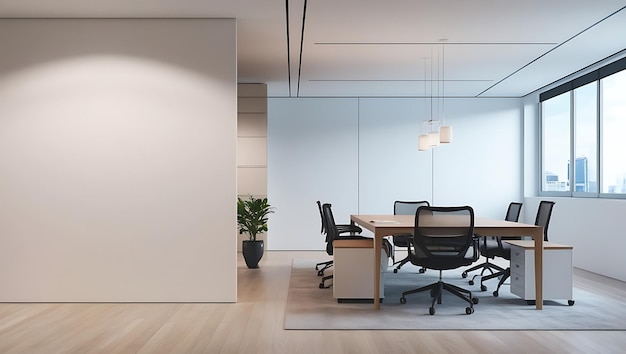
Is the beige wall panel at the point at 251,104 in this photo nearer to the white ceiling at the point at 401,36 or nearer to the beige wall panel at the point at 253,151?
the white ceiling at the point at 401,36

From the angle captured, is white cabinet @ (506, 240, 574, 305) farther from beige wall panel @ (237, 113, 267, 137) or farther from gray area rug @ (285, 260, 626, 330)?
beige wall panel @ (237, 113, 267, 137)

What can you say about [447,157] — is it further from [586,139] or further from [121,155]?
[121,155]

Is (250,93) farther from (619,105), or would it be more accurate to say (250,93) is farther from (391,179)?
(619,105)

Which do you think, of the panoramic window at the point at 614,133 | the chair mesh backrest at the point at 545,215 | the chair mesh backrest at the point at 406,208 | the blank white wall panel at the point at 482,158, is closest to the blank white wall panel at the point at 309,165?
the blank white wall panel at the point at 482,158

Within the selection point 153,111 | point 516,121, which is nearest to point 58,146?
point 153,111

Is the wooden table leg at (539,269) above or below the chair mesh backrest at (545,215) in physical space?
below

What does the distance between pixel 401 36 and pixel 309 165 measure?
4.51m

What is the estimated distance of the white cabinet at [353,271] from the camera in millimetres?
5934

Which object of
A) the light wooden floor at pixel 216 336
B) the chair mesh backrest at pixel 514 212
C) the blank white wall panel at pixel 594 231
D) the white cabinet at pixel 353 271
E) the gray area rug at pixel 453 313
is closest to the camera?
the light wooden floor at pixel 216 336

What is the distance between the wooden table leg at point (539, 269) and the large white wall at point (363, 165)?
536 cm

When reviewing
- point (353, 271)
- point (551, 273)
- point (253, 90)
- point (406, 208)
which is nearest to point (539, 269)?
point (551, 273)

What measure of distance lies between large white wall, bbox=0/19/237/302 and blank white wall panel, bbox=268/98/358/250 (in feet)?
16.3

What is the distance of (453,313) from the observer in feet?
17.8

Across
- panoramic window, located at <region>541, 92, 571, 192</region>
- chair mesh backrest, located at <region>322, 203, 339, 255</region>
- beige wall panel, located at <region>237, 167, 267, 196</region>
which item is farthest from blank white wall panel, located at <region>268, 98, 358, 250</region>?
chair mesh backrest, located at <region>322, 203, 339, 255</region>
